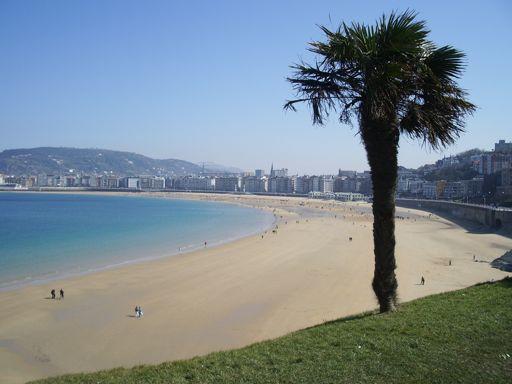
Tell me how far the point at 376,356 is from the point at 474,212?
5120 cm

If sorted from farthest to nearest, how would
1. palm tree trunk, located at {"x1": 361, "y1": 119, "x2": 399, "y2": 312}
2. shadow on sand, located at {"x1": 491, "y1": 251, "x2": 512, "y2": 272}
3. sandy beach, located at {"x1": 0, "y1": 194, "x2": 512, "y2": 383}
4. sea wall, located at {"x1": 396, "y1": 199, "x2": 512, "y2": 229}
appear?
sea wall, located at {"x1": 396, "y1": 199, "x2": 512, "y2": 229}, shadow on sand, located at {"x1": 491, "y1": 251, "x2": 512, "y2": 272}, sandy beach, located at {"x1": 0, "y1": 194, "x2": 512, "y2": 383}, palm tree trunk, located at {"x1": 361, "y1": 119, "x2": 399, "y2": 312}

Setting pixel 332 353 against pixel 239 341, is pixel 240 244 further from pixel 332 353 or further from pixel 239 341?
pixel 332 353

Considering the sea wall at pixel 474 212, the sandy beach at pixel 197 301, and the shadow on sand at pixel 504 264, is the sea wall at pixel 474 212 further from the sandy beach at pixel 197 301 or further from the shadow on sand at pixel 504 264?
the shadow on sand at pixel 504 264

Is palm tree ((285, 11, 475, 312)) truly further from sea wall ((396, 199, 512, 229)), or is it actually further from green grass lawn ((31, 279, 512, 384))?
sea wall ((396, 199, 512, 229))

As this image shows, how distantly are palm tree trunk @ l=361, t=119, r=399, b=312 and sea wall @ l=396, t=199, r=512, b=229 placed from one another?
37778 mm

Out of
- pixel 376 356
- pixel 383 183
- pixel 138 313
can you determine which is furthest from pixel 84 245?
pixel 376 356

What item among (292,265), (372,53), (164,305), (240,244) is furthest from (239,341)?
(240,244)

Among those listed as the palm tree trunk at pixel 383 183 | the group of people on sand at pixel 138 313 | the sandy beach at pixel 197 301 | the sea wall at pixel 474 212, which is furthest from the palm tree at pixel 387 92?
the sea wall at pixel 474 212

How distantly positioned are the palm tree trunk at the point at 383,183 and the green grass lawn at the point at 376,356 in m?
0.77

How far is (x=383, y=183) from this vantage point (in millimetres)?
6453

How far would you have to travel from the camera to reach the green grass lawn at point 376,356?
14.9 ft

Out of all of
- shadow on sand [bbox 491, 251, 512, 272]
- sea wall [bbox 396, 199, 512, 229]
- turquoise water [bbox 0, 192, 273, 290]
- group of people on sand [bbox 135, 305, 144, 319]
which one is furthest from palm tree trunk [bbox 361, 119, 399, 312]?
sea wall [bbox 396, 199, 512, 229]

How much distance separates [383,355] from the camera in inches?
197

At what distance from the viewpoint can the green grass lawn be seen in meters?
4.53
